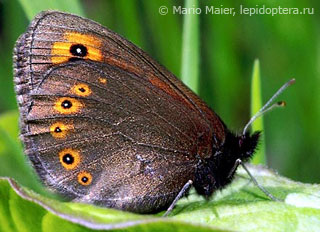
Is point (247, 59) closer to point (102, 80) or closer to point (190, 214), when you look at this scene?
point (102, 80)

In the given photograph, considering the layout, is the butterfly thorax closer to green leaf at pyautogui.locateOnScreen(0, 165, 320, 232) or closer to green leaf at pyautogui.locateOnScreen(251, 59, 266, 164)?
green leaf at pyautogui.locateOnScreen(0, 165, 320, 232)

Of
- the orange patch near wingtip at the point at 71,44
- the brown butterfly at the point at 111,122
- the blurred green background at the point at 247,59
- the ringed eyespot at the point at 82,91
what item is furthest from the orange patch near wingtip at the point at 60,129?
the blurred green background at the point at 247,59

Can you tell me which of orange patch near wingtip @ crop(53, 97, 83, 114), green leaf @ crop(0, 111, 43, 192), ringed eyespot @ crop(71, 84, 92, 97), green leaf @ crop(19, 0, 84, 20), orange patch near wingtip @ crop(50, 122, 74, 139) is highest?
green leaf @ crop(19, 0, 84, 20)

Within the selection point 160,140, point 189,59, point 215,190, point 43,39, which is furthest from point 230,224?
point 189,59

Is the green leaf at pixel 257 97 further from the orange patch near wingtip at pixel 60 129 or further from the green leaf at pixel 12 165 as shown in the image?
the green leaf at pixel 12 165

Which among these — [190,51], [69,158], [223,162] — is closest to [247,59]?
[190,51]

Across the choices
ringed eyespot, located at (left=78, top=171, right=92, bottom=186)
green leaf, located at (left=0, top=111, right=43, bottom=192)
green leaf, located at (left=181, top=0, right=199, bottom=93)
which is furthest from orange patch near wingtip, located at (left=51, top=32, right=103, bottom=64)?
green leaf, located at (left=0, top=111, right=43, bottom=192)

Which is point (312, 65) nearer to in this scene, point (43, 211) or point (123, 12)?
point (123, 12)
